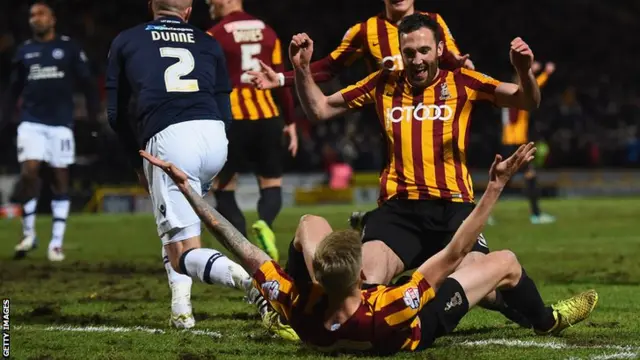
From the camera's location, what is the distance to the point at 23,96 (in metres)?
12.5

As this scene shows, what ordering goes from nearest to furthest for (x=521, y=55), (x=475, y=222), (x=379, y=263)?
(x=475, y=222), (x=521, y=55), (x=379, y=263)

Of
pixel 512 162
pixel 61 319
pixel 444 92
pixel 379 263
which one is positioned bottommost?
pixel 61 319

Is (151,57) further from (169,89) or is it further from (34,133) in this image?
(34,133)

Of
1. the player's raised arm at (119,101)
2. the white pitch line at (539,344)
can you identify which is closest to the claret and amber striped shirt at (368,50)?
the player's raised arm at (119,101)

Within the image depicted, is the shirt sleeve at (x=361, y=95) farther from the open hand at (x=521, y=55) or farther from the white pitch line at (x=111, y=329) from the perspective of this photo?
the white pitch line at (x=111, y=329)

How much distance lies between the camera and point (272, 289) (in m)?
5.20

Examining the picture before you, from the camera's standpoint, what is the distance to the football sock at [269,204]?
9953mm

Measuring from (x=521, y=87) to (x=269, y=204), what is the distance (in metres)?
4.14

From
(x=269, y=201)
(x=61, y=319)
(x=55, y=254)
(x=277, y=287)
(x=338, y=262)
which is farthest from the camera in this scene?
(x=55, y=254)

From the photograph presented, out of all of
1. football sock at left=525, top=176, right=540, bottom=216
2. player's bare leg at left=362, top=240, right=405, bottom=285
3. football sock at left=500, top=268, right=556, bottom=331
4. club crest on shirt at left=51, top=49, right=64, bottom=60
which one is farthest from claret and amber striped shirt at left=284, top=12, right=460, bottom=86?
football sock at left=525, top=176, right=540, bottom=216

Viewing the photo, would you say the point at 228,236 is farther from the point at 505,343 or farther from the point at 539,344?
the point at 539,344

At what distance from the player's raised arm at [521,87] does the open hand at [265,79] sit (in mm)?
1300

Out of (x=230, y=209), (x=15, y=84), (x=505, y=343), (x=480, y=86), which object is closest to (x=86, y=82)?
(x=15, y=84)

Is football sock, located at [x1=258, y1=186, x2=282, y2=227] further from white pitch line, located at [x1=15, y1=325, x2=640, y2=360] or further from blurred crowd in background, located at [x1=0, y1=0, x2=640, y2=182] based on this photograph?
blurred crowd in background, located at [x1=0, y1=0, x2=640, y2=182]
